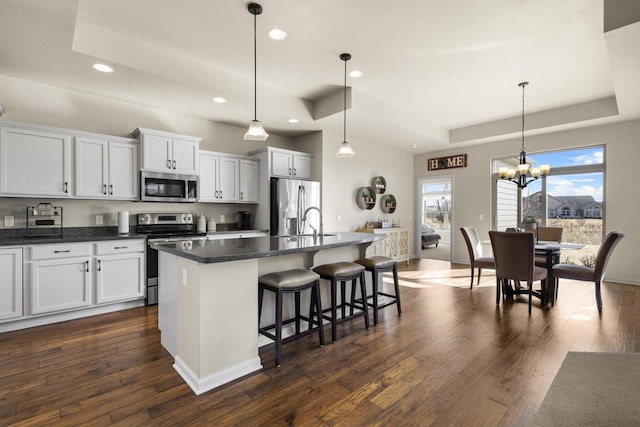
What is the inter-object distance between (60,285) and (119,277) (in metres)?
0.54

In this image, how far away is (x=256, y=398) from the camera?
6.51 ft

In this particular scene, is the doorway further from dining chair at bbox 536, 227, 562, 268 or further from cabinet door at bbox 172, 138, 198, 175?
cabinet door at bbox 172, 138, 198, 175

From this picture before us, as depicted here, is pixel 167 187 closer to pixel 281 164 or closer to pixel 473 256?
pixel 281 164

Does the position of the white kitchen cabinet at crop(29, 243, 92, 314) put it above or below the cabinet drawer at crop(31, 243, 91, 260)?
below

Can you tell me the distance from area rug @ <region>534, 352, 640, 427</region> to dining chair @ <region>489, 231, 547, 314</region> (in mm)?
2130

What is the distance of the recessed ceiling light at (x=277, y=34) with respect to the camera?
3033 mm

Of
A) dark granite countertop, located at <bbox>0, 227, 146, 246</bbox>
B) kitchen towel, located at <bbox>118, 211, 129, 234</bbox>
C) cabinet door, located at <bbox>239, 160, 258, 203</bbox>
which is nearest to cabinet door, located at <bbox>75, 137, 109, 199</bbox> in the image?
kitchen towel, located at <bbox>118, 211, 129, 234</bbox>

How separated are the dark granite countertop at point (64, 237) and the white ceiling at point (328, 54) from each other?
5.75 feet

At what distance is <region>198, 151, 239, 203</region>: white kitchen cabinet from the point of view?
4.77m

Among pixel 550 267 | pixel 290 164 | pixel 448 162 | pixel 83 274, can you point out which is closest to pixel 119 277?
pixel 83 274

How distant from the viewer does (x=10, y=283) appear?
3.06 metres

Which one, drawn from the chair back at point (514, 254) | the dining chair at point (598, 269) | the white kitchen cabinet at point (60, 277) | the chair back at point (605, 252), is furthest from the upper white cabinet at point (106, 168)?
the chair back at point (605, 252)

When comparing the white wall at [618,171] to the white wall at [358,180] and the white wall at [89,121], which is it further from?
the white wall at [89,121]

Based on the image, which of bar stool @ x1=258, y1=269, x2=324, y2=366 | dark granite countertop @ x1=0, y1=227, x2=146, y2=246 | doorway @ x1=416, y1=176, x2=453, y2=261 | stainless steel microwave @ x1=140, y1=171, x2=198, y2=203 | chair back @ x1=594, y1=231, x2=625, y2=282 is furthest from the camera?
doorway @ x1=416, y1=176, x2=453, y2=261
